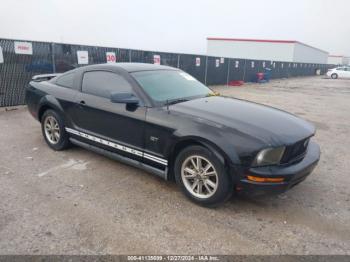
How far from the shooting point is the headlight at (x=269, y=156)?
308 centimetres

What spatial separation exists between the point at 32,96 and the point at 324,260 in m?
4.96

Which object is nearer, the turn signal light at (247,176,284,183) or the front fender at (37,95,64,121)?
the turn signal light at (247,176,284,183)

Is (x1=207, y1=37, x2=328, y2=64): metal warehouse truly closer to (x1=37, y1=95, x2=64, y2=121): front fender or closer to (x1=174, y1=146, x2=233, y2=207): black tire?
(x1=37, y1=95, x2=64, y2=121): front fender

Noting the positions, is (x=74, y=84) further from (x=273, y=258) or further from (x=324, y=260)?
(x=324, y=260)

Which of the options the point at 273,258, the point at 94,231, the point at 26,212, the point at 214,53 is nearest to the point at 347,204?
the point at 273,258

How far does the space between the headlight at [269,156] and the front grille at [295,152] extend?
8cm

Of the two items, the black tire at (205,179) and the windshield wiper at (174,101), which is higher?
the windshield wiper at (174,101)

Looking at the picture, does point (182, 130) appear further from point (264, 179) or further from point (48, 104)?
point (48, 104)

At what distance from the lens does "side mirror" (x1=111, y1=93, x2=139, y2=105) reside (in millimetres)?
3763

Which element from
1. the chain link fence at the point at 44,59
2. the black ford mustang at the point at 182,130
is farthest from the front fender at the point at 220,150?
the chain link fence at the point at 44,59

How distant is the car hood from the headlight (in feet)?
0.20

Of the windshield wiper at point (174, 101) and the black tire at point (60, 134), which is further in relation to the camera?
the black tire at point (60, 134)

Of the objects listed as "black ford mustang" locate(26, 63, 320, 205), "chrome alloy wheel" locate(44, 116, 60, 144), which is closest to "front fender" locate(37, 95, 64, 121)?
"black ford mustang" locate(26, 63, 320, 205)

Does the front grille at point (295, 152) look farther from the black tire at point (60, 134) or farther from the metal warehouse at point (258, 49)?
the metal warehouse at point (258, 49)
